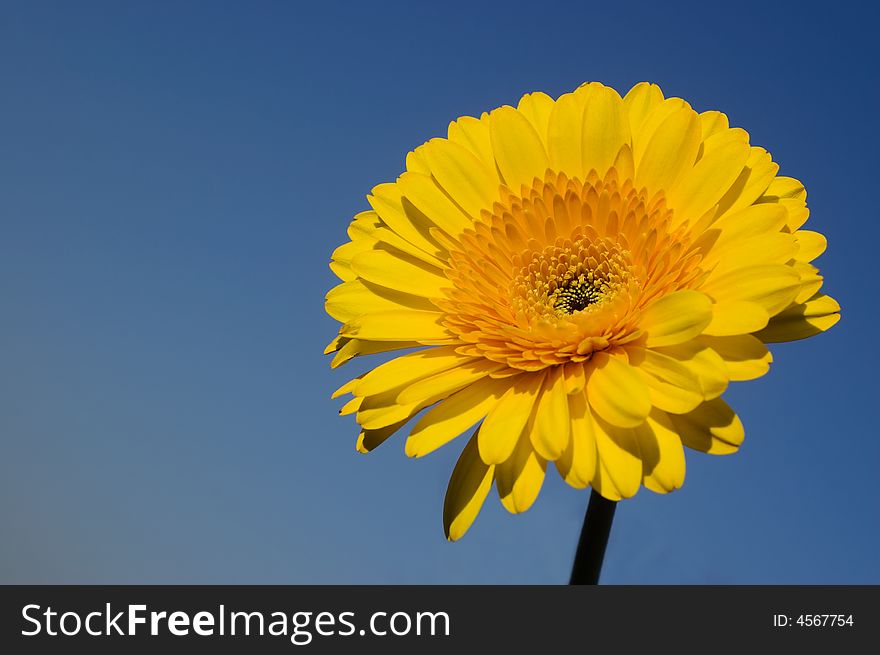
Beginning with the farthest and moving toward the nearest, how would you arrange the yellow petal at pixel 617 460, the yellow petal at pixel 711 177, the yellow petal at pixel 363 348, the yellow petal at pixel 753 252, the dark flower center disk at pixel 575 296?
the dark flower center disk at pixel 575 296 → the yellow petal at pixel 363 348 → the yellow petal at pixel 711 177 → the yellow petal at pixel 753 252 → the yellow petal at pixel 617 460

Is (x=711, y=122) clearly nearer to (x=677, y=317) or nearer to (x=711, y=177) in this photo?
(x=711, y=177)

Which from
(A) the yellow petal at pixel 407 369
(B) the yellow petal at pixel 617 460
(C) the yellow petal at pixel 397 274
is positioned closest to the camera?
(B) the yellow petal at pixel 617 460

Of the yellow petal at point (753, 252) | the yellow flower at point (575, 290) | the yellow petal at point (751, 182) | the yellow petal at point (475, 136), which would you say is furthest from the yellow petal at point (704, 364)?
the yellow petal at point (475, 136)

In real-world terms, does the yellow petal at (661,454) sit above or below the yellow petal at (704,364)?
below

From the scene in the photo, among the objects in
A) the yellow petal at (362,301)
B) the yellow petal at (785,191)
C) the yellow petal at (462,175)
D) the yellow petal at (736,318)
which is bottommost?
the yellow petal at (736,318)

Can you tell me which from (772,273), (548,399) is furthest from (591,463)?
(772,273)

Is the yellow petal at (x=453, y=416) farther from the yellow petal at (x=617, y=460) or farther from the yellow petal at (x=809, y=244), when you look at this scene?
the yellow petal at (x=809, y=244)

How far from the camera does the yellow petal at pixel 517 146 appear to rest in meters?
2.15

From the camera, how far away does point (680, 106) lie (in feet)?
6.73

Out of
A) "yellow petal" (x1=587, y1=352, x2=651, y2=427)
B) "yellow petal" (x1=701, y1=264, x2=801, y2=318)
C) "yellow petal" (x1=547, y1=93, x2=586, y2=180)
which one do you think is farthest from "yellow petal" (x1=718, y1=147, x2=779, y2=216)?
"yellow petal" (x1=587, y1=352, x2=651, y2=427)

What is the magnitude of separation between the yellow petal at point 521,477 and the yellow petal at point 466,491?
0.06 metres

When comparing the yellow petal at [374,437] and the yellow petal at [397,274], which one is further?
the yellow petal at [397,274]

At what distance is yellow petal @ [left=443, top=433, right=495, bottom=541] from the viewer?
1716 mm

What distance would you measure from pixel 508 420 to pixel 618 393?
24cm
